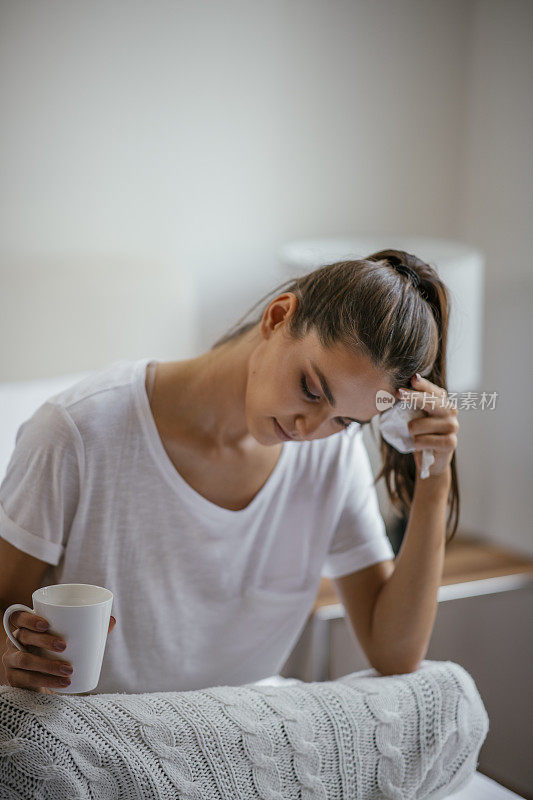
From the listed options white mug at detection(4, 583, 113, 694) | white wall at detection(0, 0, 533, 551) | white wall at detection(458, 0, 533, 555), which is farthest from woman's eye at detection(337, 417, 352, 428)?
white wall at detection(458, 0, 533, 555)

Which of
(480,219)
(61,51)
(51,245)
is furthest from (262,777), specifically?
(480,219)

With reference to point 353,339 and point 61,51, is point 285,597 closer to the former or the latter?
point 353,339

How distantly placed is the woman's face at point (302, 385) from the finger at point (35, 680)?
1.19 ft

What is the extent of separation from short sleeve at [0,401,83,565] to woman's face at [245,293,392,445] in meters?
0.22

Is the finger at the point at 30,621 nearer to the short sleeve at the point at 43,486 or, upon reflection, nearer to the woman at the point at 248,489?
the woman at the point at 248,489

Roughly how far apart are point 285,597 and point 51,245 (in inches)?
36.5

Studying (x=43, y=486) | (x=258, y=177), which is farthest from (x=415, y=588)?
(x=258, y=177)

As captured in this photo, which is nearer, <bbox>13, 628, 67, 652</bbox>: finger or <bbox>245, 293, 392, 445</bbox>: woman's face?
<bbox>13, 628, 67, 652</bbox>: finger

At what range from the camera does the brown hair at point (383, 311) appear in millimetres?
917

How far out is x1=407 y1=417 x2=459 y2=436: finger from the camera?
1018 mm

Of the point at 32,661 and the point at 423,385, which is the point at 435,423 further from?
the point at 32,661

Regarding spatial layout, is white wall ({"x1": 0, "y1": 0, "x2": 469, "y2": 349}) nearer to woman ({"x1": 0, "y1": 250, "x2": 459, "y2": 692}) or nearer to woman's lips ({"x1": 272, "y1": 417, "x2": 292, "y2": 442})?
woman ({"x1": 0, "y1": 250, "x2": 459, "y2": 692})

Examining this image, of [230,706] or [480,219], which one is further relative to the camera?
[480,219]

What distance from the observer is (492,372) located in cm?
222
